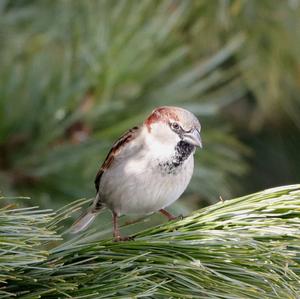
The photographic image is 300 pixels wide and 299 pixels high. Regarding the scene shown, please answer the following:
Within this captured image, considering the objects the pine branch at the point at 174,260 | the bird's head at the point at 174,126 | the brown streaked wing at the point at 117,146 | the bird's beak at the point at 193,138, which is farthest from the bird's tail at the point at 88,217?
the pine branch at the point at 174,260

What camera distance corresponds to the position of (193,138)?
238 centimetres

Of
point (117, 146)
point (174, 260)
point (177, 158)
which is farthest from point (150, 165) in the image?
point (174, 260)

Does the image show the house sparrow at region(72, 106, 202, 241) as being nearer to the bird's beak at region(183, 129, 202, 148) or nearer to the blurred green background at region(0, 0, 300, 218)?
the bird's beak at region(183, 129, 202, 148)

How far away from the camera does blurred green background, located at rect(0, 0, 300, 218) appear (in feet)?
8.84

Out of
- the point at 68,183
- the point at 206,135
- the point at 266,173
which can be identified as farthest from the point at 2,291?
the point at 266,173

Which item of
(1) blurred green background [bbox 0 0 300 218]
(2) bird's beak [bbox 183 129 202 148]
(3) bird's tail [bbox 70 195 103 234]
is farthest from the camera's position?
(1) blurred green background [bbox 0 0 300 218]

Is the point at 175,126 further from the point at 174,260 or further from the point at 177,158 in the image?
the point at 174,260

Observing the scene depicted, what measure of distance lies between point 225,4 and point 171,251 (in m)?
1.66

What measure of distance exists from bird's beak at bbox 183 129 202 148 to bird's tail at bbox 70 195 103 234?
0.38 meters

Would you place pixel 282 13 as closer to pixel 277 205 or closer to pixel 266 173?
pixel 266 173

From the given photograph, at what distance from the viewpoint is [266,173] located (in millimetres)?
4410

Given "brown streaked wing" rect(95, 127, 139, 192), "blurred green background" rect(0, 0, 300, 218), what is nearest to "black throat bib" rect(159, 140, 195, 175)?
"brown streaked wing" rect(95, 127, 139, 192)

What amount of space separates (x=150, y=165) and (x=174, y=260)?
897 millimetres

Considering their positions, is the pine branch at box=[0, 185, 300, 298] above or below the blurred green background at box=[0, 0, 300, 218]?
below
